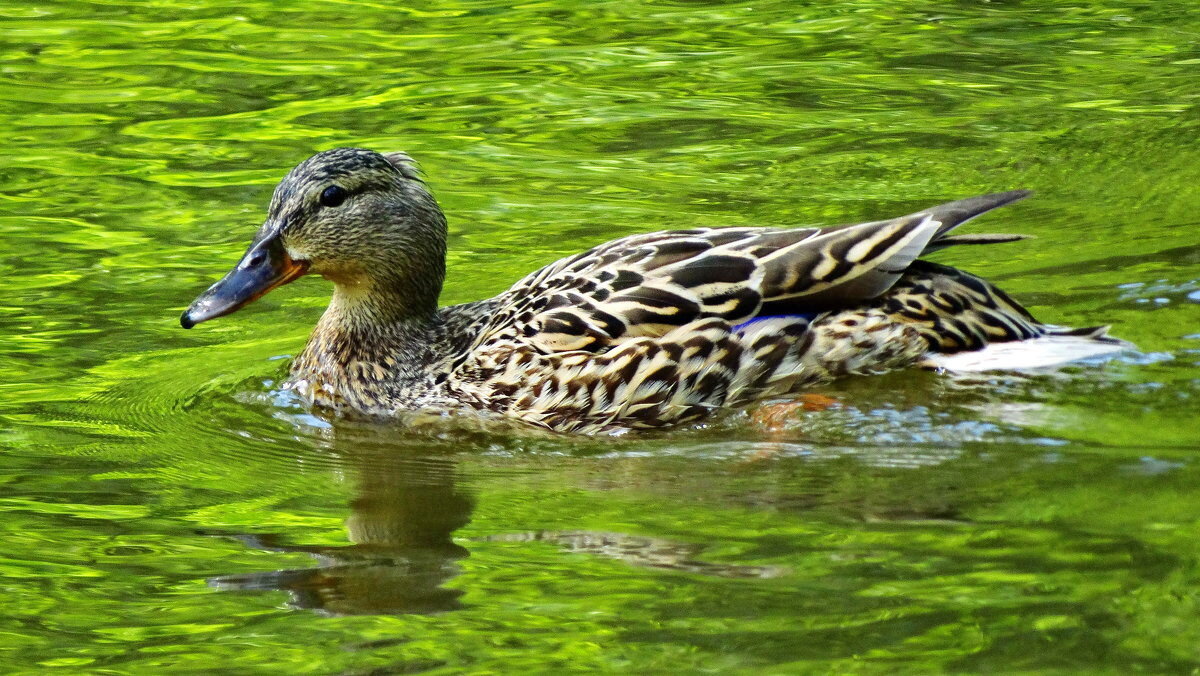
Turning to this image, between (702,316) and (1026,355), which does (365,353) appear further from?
(1026,355)

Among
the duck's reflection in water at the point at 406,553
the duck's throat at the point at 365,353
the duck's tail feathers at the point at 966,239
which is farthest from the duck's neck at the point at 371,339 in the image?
the duck's tail feathers at the point at 966,239

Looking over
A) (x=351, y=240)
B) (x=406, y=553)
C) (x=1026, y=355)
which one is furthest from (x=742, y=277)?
(x=406, y=553)

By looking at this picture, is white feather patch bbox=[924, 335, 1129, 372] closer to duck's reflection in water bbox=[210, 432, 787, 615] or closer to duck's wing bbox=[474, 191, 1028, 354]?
duck's wing bbox=[474, 191, 1028, 354]

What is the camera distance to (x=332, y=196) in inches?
326

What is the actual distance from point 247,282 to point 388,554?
7.34 ft

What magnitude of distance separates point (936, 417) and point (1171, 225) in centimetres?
311

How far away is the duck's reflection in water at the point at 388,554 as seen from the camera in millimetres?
5746

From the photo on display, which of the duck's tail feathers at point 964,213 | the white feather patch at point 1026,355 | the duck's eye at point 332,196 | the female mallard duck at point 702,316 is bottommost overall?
the white feather patch at point 1026,355

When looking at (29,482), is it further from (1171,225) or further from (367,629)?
(1171,225)

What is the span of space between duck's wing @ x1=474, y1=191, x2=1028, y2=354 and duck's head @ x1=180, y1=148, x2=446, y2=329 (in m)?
1.00

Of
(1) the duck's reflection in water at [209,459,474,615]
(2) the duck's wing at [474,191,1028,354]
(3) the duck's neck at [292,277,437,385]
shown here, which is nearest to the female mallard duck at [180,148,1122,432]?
(2) the duck's wing at [474,191,1028,354]

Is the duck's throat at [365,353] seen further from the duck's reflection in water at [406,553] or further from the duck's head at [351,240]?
the duck's reflection in water at [406,553]

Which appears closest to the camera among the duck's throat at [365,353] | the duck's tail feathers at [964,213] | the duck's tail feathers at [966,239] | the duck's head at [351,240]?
the duck's tail feathers at [964,213]

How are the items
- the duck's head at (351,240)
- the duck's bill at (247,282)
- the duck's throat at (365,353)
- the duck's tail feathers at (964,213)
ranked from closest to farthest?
1. the duck's tail feathers at (964,213)
2. the duck's bill at (247,282)
3. the duck's head at (351,240)
4. the duck's throat at (365,353)
